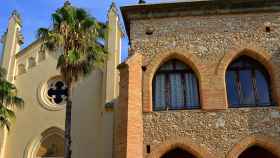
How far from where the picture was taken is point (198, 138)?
1449 cm

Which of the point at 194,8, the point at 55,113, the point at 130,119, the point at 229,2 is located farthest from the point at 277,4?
the point at 55,113

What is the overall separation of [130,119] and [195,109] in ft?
8.40

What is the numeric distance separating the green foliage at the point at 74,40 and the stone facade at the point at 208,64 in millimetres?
1653

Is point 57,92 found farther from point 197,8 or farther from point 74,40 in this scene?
point 197,8

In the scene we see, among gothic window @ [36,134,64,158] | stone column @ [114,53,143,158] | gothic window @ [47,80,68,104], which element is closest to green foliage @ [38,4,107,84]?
stone column @ [114,53,143,158]

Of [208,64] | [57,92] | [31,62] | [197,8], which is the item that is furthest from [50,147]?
[197,8]

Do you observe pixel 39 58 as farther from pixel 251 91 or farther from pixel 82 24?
pixel 251 91

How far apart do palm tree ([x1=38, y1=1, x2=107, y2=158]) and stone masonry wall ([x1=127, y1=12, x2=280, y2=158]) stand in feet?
6.59

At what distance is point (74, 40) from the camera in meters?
16.8

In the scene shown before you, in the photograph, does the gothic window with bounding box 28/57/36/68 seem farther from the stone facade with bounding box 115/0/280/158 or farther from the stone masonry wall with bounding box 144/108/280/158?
the stone masonry wall with bounding box 144/108/280/158

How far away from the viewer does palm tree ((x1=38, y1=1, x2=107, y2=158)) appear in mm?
16328

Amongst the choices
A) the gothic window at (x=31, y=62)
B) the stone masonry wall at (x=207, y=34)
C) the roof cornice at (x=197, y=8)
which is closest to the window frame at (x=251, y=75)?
the stone masonry wall at (x=207, y=34)

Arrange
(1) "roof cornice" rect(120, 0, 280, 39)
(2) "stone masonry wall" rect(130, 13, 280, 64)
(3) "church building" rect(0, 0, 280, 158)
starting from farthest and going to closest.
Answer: (1) "roof cornice" rect(120, 0, 280, 39), (2) "stone masonry wall" rect(130, 13, 280, 64), (3) "church building" rect(0, 0, 280, 158)

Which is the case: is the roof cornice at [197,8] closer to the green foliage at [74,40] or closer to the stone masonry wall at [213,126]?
the green foliage at [74,40]
